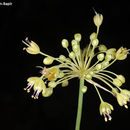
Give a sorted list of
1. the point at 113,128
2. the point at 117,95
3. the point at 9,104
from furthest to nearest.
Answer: the point at 9,104 → the point at 113,128 → the point at 117,95

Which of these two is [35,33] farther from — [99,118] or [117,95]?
[117,95]

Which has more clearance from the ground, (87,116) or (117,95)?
(87,116)

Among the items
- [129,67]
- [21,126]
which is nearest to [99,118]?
[129,67]

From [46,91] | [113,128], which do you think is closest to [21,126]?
[113,128]

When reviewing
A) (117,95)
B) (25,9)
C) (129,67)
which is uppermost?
(25,9)

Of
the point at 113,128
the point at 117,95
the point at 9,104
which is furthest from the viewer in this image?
the point at 9,104

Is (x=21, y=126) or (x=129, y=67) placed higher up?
(x=129, y=67)

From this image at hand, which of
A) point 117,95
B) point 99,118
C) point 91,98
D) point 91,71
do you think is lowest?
point 117,95

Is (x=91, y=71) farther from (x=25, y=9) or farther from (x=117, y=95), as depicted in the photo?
(x=25, y=9)

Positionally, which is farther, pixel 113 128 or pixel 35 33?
pixel 35 33
